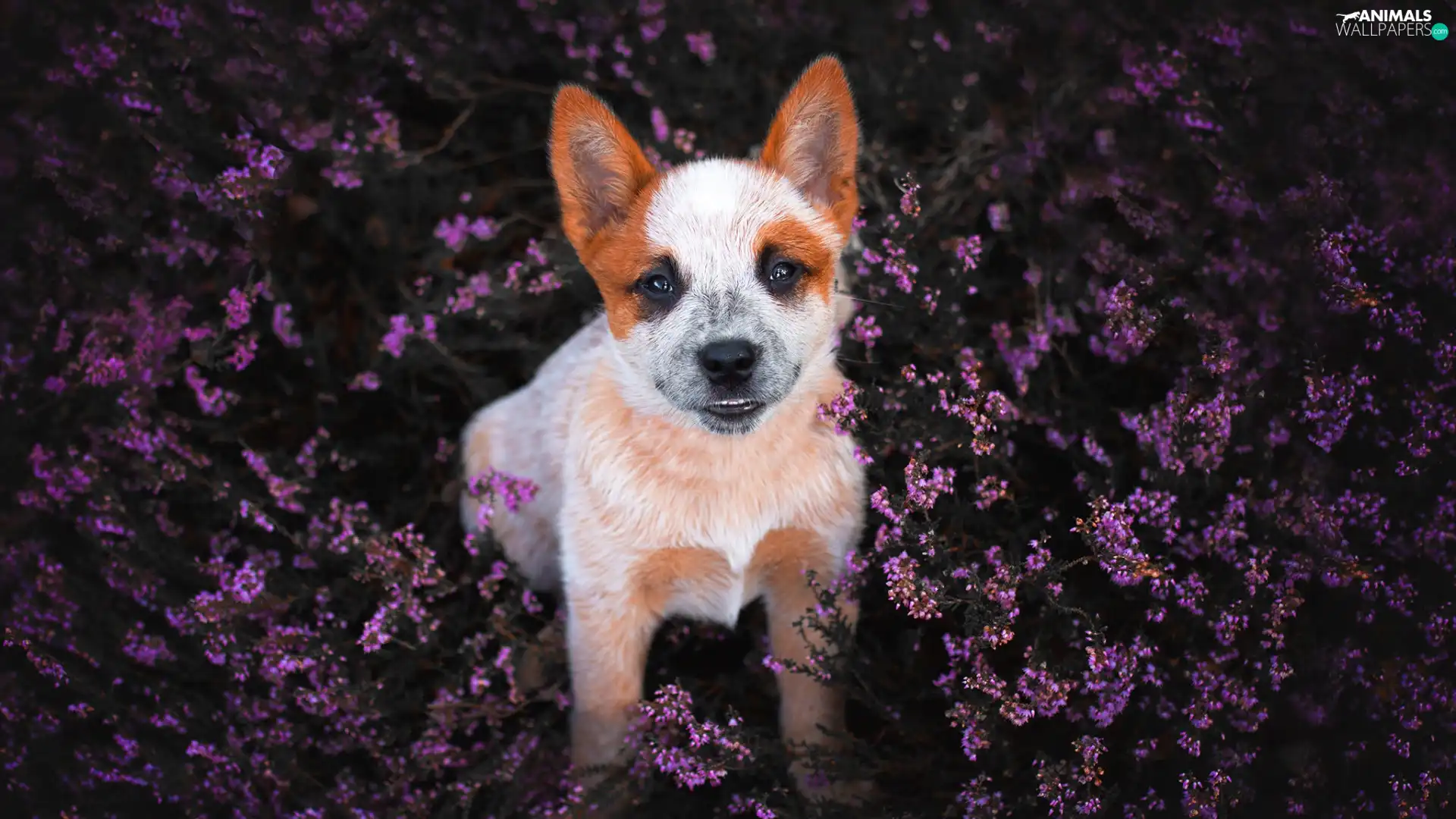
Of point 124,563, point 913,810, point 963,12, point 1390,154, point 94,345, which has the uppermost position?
point 963,12

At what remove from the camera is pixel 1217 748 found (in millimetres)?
2164

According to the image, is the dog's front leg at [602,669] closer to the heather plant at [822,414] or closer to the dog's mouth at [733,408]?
the heather plant at [822,414]


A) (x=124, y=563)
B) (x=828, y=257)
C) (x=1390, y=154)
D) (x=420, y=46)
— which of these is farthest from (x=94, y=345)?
(x=1390, y=154)

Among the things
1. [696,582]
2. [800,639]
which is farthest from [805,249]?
[800,639]

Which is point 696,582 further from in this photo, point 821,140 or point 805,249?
point 821,140

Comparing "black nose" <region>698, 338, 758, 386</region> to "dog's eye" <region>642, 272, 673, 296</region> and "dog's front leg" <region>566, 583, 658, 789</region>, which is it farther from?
"dog's front leg" <region>566, 583, 658, 789</region>

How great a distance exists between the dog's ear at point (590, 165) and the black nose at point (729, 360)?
1.60 ft

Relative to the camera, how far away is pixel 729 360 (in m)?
2.27

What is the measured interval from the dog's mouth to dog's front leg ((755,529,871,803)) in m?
0.34

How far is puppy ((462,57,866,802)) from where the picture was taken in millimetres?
2412

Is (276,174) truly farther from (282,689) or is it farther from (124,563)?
(282,689)

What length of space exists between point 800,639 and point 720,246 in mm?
1000

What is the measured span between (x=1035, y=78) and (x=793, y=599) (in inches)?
60.9

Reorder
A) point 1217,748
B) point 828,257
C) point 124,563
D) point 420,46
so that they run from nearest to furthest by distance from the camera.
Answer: point 1217,748, point 828,257, point 124,563, point 420,46
